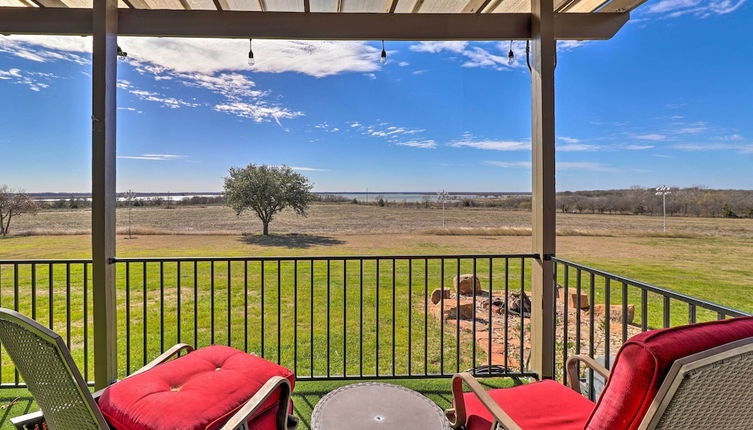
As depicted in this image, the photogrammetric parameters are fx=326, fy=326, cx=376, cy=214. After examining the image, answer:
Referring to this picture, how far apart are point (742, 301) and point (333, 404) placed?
553 inches

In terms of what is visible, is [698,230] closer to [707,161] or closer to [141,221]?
[707,161]

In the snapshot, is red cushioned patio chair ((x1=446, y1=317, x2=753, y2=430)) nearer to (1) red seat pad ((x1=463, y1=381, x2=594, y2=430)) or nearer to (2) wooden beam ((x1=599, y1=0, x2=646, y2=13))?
(1) red seat pad ((x1=463, y1=381, x2=594, y2=430))

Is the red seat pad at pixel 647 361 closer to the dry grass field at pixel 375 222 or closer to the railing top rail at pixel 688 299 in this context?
the railing top rail at pixel 688 299

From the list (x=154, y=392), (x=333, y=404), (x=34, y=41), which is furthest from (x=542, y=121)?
(x=34, y=41)

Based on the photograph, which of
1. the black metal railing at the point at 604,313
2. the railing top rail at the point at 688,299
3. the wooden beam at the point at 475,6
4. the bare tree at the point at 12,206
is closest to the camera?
the railing top rail at the point at 688,299

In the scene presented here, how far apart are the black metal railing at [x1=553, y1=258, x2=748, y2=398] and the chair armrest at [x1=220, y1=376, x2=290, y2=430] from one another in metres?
1.64

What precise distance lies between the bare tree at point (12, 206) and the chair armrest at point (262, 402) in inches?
263

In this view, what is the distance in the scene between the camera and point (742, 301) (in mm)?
9719

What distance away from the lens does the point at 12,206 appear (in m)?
5.32

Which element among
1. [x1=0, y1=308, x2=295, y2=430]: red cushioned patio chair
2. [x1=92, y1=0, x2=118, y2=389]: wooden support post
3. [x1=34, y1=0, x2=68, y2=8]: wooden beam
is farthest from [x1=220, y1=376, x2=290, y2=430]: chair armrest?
[x1=34, y1=0, x2=68, y2=8]: wooden beam

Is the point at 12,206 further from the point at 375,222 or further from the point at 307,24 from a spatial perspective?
the point at 375,222

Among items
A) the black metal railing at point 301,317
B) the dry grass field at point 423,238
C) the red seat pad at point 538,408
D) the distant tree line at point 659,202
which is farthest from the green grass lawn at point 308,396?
the distant tree line at point 659,202

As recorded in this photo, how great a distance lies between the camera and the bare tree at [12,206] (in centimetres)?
523

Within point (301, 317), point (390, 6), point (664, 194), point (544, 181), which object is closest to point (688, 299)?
point (544, 181)
